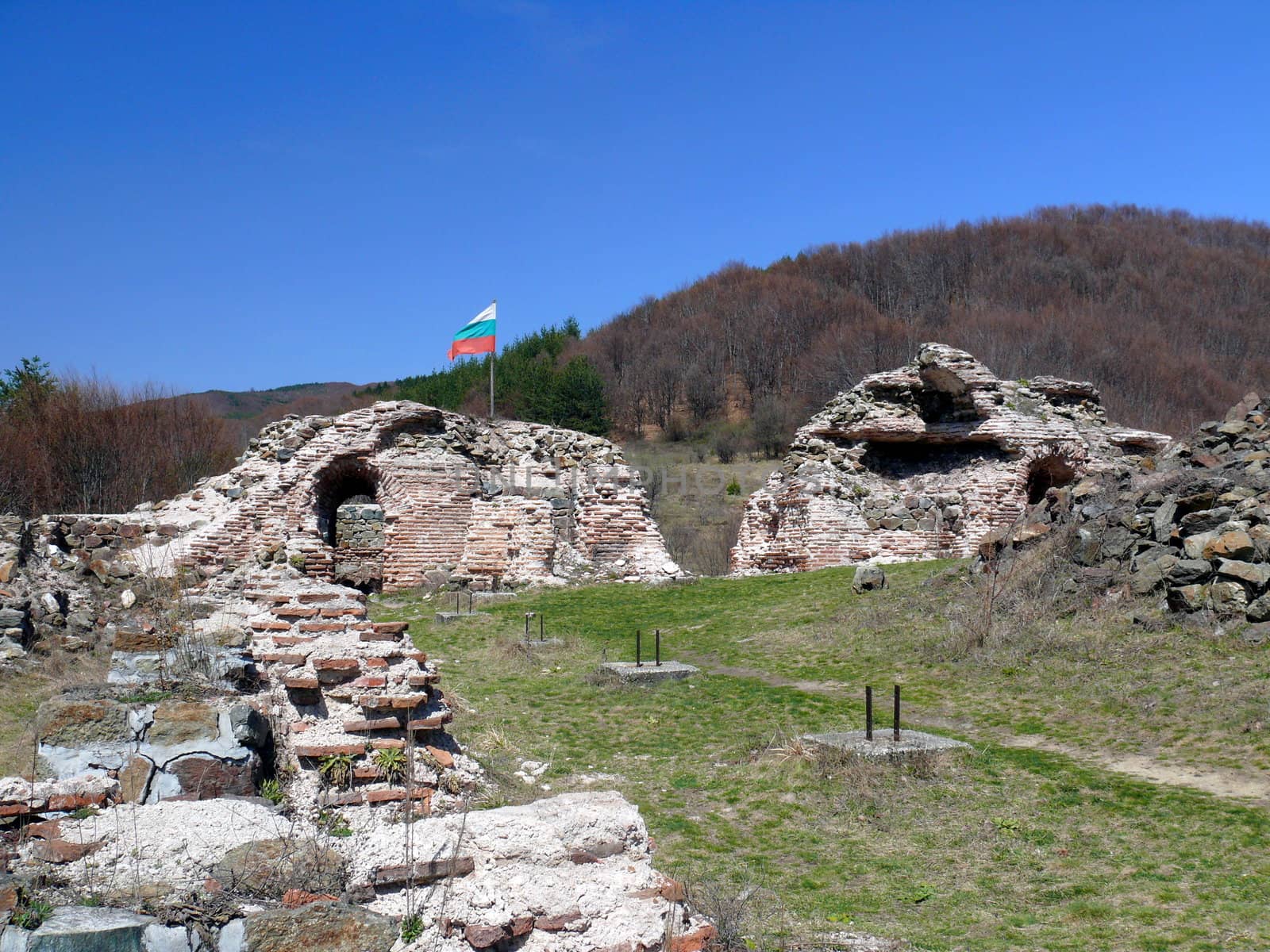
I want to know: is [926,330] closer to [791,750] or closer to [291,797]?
[791,750]

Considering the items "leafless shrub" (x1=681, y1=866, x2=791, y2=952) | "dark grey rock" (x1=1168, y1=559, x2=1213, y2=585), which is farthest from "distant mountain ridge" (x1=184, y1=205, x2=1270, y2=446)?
"leafless shrub" (x1=681, y1=866, x2=791, y2=952)

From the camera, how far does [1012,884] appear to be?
511 centimetres

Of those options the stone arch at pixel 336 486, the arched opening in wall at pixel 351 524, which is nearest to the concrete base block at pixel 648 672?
the arched opening in wall at pixel 351 524

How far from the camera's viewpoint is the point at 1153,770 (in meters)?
6.89

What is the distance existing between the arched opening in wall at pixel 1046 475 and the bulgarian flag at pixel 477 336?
11.0 m

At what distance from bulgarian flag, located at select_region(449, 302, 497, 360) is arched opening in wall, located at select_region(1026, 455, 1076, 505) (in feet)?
36.0

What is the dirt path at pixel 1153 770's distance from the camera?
252 inches

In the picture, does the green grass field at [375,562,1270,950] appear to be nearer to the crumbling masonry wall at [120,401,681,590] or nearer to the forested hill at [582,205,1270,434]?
the crumbling masonry wall at [120,401,681,590]

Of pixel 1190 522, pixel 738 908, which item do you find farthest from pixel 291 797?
pixel 1190 522

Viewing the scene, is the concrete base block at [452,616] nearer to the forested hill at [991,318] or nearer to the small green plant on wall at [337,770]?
the small green plant on wall at [337,770]

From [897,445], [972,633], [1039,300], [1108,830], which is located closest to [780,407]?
[1039,300]

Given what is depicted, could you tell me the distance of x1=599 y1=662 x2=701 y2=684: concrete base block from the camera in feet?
33.3

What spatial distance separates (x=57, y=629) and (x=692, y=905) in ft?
34.0

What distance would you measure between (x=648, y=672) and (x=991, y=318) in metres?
53.4
